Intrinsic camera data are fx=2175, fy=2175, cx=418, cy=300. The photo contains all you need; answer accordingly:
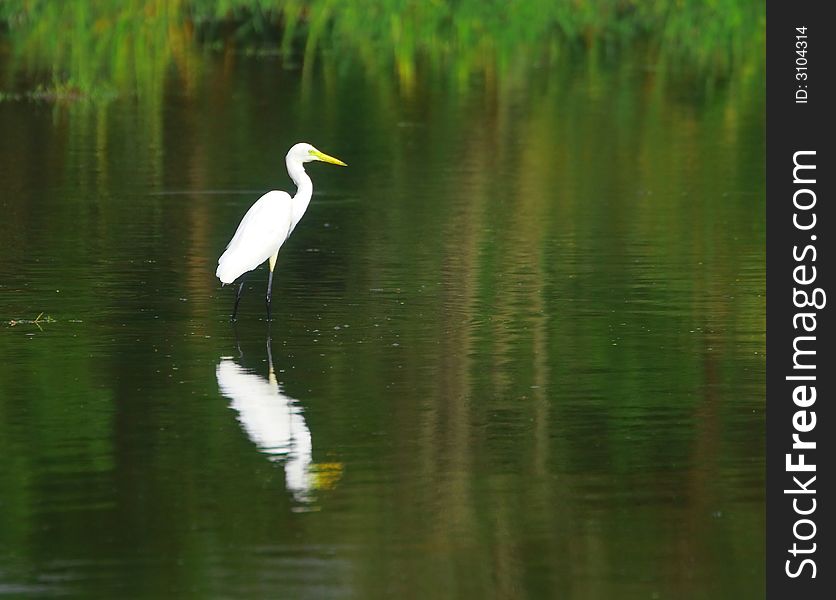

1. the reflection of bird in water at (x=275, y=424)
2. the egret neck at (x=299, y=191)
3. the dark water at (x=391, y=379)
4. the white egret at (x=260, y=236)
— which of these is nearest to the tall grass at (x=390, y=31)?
the dark water at (x=391, y=379)

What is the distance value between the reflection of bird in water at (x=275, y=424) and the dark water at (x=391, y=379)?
0.08 ft

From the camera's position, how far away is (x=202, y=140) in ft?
Answer: 81.6

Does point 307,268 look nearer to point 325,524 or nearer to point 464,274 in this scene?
point 464,274

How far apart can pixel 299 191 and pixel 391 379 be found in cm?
329

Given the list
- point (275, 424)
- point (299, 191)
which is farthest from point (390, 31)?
point (275, 424)

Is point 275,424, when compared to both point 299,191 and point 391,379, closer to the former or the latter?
point 391,379

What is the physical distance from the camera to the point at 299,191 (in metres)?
14.5

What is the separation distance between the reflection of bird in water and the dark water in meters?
0.03

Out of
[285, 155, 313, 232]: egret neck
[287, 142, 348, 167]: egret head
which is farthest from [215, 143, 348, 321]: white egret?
[287, 142, 348, 167]: egret head

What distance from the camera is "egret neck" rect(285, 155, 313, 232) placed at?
1423cm

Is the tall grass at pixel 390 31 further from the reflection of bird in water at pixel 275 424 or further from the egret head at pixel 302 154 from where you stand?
the reflection of bird in water at pixel 275 424

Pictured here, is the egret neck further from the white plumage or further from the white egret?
the white plumage

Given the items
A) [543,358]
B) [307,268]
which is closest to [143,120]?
[307,268]

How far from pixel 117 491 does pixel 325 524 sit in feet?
3.50
